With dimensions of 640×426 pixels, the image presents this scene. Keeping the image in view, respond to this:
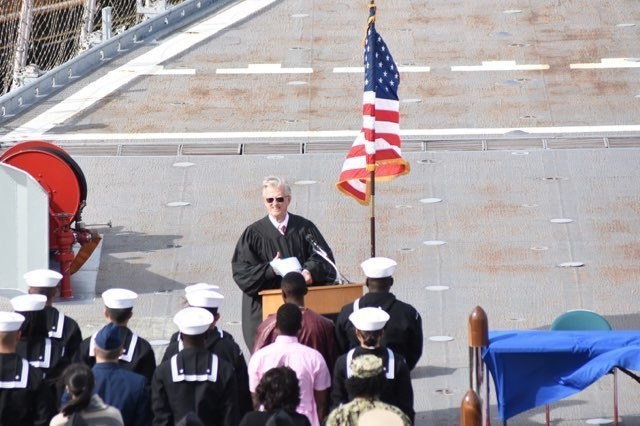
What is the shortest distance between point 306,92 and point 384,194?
4048mm

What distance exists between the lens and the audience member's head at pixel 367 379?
6891mm

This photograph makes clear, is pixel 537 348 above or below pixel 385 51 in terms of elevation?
Result: below

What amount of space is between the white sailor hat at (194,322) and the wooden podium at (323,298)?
1.57 meters

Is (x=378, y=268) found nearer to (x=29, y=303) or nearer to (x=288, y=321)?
(x=288, y=321)

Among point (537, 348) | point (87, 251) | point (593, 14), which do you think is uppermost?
point (593, 14)

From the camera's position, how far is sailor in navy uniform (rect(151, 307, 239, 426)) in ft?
24.8

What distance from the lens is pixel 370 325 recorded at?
780 centimetres

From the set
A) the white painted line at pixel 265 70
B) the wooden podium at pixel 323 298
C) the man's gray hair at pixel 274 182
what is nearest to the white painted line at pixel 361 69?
the white painted line at pixel 265 70

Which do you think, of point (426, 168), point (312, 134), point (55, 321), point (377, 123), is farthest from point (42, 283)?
point (312, 134)

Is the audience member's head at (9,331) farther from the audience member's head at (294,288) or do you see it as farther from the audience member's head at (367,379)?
the audience member's head at (367,379)

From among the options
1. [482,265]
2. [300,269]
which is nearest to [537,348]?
[300,269]

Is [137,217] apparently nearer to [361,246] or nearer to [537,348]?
[361,246]

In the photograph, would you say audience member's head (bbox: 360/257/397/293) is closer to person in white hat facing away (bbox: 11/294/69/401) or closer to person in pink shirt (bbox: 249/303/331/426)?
person in pink shirt (bbox: 249/303/331/426)

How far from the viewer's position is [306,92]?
60.6 ft
